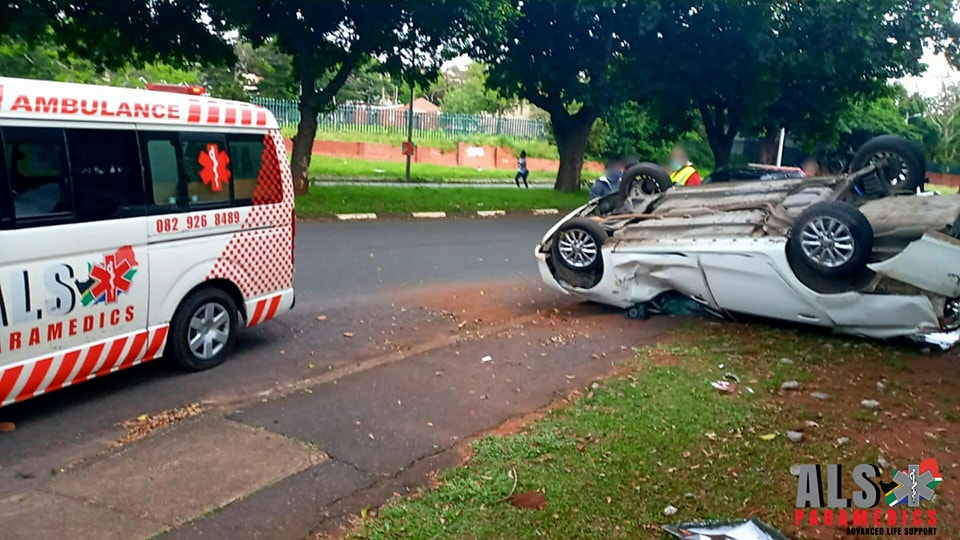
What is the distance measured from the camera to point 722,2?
2228cm

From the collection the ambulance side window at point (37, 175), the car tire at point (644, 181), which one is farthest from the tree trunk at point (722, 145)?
the ambulance side window at point (37, 175)

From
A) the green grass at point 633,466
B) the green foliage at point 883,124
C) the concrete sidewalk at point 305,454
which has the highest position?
the green foliage at point 883,124

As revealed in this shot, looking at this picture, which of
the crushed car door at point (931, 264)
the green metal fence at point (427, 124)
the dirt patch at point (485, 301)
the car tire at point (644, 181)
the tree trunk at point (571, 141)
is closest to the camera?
the crushed car door at point (931, 264)

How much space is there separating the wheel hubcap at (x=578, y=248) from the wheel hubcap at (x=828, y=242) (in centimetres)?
217

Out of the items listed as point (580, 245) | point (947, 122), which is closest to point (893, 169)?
point (580, 245)

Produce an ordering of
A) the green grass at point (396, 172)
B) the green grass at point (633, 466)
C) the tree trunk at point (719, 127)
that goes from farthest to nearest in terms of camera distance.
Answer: the green grass at point (396, 172), the tree trunk at point (719, 127), the green grass at point (633, 466)

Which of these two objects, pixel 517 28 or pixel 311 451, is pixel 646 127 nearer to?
pixel 517 28

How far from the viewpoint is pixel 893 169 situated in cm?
884

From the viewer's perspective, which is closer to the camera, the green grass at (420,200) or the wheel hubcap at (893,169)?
the wheel hubcap at (893,169)

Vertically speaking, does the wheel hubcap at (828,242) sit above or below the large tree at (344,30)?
below

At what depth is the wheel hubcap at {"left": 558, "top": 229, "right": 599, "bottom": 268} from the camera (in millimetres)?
8852

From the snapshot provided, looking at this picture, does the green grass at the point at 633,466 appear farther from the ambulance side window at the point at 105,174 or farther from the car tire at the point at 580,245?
the ambulance side window at the point at 105,174

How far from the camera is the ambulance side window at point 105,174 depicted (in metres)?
5.64

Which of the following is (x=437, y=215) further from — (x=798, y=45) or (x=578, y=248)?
(x=798, y=45)
